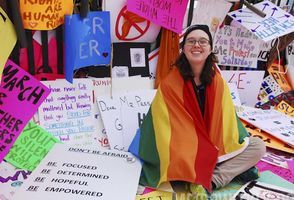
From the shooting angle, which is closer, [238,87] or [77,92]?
[77,92]

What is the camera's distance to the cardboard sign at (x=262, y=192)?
1.58m

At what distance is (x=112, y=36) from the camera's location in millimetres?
1899

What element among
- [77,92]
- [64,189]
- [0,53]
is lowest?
[64,189]

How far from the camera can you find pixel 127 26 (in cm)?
190

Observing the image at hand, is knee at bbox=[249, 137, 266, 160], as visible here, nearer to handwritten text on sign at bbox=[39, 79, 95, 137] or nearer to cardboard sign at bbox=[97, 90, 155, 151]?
cardboard sign at bbox=[97, 90, 155, 151]

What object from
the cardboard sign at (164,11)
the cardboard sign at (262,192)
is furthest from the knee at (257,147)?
the cardboard sign at (164,11)

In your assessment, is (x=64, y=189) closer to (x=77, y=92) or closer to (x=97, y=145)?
(x=97, y=145)

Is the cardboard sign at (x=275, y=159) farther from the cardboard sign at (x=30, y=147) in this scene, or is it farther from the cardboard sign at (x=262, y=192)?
the cardboard sign at (x=30, y=147)

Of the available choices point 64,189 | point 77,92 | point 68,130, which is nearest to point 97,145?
point 68,130

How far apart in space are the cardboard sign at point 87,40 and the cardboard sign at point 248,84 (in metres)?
0.88

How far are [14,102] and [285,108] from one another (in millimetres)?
1615

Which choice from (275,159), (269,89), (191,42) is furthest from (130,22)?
(269,89)

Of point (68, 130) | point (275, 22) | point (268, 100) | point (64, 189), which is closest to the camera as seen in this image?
point (64, 189)

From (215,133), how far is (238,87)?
0.80m
